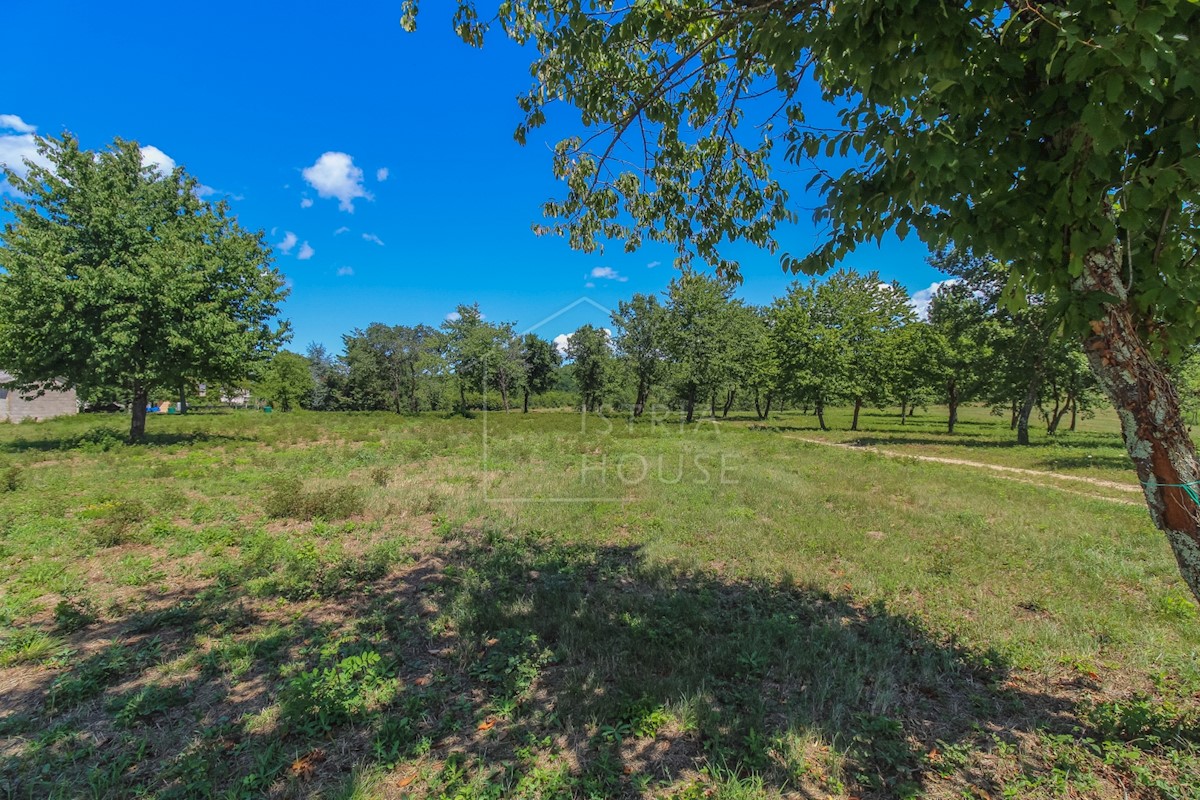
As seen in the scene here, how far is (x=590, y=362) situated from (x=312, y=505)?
134ft

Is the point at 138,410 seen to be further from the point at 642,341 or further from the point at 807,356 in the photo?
the point at 807,356

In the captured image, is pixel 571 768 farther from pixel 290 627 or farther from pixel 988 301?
pixel 988 301

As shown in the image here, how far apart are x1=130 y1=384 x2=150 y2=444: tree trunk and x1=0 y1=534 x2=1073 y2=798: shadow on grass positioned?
15956mm

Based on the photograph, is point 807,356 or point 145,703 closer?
point 145,703

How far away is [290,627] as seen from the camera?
4812 mm

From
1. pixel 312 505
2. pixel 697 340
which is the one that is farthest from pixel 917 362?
pixel 312 505

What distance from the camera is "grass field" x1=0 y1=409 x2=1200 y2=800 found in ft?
9.88

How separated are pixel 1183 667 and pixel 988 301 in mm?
23598

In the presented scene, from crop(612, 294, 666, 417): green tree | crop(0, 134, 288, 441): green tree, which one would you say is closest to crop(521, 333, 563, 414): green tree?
crop(612, 294, 666, 417): green tree

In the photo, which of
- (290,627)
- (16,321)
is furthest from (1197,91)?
(16,321)

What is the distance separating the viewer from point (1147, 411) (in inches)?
102

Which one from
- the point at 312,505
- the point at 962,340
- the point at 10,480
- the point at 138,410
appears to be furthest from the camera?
the point at 962,340

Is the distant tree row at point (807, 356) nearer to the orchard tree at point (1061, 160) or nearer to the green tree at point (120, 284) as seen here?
the green tree at point (120, 284)

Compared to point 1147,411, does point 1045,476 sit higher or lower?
lower
